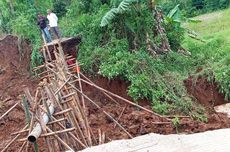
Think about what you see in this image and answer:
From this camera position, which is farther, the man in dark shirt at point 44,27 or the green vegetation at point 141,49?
the man in dark shirt at point 44,27

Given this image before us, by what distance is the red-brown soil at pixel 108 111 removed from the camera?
13.0 m

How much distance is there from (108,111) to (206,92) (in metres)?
3.32

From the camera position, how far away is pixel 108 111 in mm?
14461

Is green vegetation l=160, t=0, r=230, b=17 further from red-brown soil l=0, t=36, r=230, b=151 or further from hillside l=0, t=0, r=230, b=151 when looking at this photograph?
red-brown soil l=0, t=36, r=230, b=151

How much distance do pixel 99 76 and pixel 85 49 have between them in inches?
68.2

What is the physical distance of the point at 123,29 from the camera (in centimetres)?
1716

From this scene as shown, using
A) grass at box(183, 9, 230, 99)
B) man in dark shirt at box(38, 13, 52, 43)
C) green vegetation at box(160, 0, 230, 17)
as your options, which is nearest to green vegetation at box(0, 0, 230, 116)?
grass at box(183, 9, 230, 99)

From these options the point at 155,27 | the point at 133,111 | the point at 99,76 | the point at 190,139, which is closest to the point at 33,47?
the point at 99,76

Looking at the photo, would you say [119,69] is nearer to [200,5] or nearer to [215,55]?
[215,55]

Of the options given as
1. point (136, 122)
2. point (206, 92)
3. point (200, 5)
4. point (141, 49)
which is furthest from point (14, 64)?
point (200, 5)

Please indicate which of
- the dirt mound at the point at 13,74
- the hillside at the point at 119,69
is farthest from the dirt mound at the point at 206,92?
the dirt mound at the point at 13,74

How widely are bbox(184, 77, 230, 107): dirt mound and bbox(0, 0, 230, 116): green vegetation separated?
0.90ft

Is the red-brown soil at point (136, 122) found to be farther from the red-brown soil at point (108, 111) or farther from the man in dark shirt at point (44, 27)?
the man in dark shirt at point (44, 27)

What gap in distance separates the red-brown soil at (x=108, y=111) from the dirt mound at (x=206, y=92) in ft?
0.10
